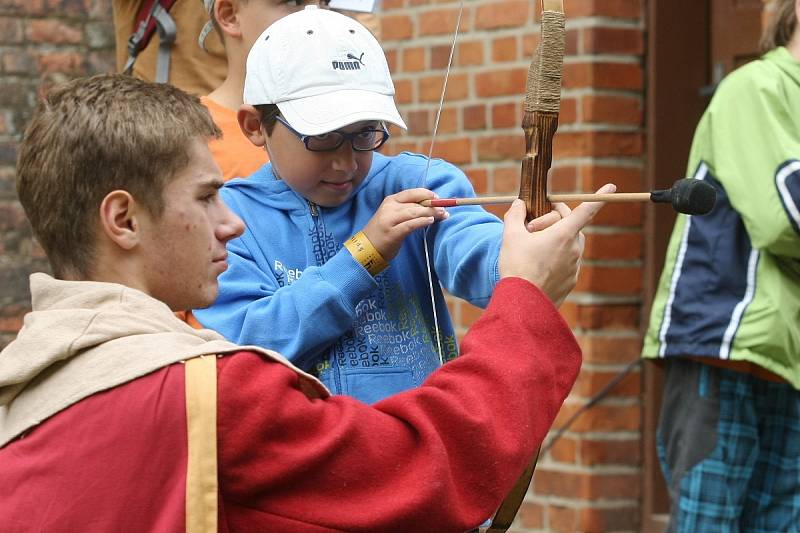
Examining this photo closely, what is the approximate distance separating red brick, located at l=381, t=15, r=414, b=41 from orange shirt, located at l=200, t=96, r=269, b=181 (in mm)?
2304

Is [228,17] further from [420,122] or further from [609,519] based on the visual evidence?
[609,519]

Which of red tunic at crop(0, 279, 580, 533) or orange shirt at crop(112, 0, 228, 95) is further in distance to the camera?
orange shirt at crop(112, 0, 228, 95)

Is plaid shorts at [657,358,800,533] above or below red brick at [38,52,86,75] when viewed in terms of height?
below

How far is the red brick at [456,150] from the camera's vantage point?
16.1 ft

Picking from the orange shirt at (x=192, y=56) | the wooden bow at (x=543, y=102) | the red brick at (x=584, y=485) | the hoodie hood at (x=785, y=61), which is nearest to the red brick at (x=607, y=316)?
the red brick at (x=584, y=485)

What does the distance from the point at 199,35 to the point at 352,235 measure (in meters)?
1.16

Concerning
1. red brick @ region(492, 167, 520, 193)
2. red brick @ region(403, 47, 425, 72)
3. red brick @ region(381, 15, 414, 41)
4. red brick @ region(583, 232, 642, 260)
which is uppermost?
red brick @ region(381, 15, 414, 41)

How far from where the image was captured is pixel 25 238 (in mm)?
5453

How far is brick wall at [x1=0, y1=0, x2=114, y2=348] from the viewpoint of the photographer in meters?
5.41

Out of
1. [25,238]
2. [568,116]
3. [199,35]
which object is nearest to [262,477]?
[199,35]

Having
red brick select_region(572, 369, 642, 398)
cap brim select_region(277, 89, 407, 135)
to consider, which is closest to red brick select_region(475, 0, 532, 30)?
red brick select_region(572, 369, 642, 398)

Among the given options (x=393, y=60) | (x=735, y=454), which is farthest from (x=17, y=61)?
(x=735, y=454)

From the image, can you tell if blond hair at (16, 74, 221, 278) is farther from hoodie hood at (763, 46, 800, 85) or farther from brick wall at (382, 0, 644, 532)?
brick wall at (382, 0, 644, 532)

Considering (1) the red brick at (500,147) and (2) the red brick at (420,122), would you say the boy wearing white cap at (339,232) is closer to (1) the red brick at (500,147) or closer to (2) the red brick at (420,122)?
→ (1) the red brick at (500,147)
